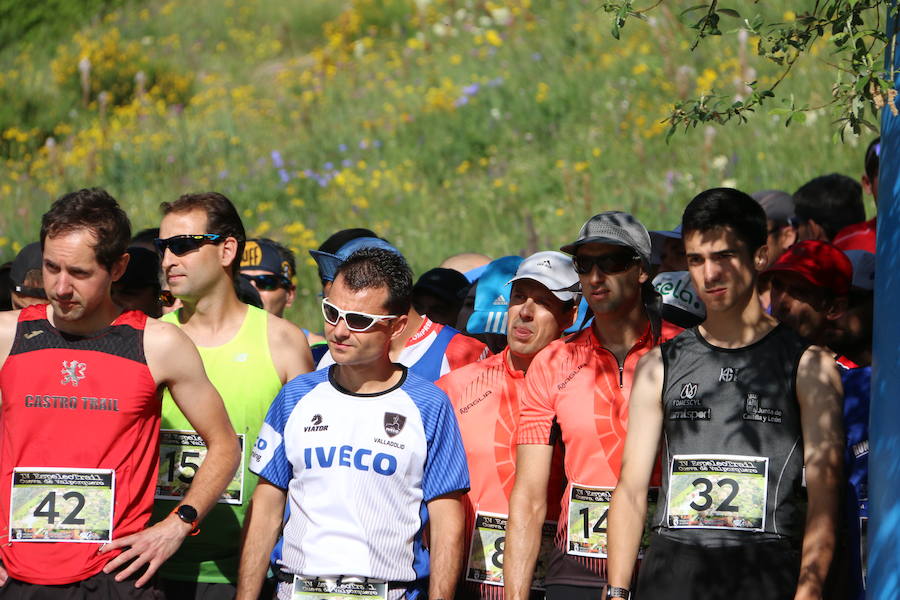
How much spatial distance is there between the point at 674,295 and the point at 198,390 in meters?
2.45

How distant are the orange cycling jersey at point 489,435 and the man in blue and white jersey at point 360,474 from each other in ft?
1.76

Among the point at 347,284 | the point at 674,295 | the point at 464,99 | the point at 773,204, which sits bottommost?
the point at 347,284

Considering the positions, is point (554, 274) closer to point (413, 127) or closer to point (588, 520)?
point (588, 520)

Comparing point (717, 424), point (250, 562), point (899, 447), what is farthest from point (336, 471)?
point (899, 447)

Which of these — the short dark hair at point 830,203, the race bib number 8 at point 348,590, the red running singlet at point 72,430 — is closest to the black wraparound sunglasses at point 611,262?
the race bib number 8 at point 348,590

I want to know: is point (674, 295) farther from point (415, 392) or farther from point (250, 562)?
point (250, 562)

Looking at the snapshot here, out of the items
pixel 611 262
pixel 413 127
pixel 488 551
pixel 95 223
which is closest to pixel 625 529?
pixel 488 551

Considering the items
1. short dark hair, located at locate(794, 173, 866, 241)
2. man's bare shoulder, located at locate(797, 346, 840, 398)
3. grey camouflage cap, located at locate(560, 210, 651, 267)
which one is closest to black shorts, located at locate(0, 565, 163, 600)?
grey camouflage cap, located at locate(560, 210, 651, 267)

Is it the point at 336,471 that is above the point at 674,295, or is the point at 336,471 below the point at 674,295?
below

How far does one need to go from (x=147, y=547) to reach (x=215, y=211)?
1752 millimetres

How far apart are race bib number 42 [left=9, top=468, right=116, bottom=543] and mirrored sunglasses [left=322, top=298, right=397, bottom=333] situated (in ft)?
3.23

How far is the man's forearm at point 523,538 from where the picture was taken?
176 inches

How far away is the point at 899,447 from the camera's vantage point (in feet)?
11.7

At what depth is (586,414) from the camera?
4.58m
